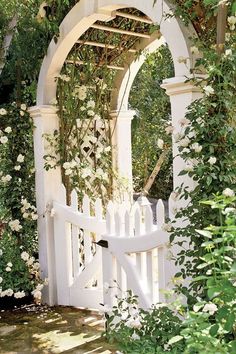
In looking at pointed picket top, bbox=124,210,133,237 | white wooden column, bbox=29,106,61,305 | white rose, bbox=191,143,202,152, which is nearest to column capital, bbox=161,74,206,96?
white rose, bbox=191,143,202,152

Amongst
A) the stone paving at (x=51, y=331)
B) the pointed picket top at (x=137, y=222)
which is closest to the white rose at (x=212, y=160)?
the pointed picket top at (x=137, y=222)

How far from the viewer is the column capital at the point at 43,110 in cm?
471

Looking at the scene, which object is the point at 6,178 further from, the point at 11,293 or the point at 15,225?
the point at 11,293

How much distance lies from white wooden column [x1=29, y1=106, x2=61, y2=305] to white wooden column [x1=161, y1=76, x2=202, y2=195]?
184 centimetres

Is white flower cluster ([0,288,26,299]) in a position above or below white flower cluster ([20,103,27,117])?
below

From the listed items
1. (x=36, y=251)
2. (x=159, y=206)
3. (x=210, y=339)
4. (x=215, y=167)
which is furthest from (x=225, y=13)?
(x=36, y=251)

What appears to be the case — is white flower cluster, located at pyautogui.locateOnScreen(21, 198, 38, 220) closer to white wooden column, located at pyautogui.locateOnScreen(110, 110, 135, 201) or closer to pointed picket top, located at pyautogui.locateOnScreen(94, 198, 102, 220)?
pointed picket top, located at pyautogui.locateOnScreen(94, 198, 102, 220)

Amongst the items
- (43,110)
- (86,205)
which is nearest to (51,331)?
(86,205)

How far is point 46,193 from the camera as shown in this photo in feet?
15.8

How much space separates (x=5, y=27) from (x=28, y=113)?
982 millimetres

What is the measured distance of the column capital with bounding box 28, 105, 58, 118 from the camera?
4.71 m

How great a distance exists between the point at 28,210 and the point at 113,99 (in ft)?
4.83

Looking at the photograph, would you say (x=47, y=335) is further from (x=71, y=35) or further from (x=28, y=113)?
(x=71, y=35)

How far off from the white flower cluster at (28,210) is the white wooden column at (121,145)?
38.0 inches
